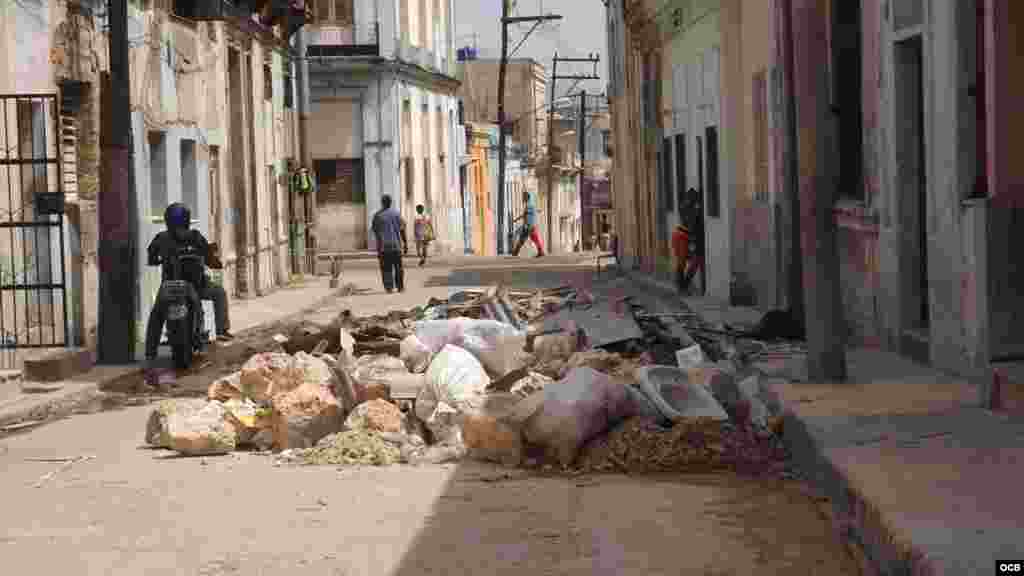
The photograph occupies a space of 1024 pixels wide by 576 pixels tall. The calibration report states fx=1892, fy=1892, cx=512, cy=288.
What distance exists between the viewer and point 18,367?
17609 millimetres

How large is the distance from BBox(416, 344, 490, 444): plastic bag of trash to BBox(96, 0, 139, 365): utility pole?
20.3 feet

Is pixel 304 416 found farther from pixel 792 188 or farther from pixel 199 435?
pixel 792 188

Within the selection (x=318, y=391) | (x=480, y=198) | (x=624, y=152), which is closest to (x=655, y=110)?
(x=624, y=152)

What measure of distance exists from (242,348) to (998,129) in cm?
1042

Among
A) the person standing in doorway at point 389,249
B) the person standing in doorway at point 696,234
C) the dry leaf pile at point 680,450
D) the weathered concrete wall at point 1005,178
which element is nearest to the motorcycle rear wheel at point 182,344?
the dry leaf pile at point 680,450

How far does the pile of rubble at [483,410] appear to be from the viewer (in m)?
10.6

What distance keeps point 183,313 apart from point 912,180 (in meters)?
6.80

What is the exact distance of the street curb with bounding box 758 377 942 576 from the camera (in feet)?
22.0

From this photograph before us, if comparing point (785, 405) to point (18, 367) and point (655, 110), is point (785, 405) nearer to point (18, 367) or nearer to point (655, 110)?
point (18, 367)

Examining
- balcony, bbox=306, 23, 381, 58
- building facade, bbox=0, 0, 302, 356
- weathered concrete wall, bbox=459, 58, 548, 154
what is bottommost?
building facade, bbox=0, 0, 302, 356

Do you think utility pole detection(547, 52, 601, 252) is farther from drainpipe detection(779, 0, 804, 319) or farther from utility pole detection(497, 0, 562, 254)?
drainpipe detection(779, 0, 804, 319)

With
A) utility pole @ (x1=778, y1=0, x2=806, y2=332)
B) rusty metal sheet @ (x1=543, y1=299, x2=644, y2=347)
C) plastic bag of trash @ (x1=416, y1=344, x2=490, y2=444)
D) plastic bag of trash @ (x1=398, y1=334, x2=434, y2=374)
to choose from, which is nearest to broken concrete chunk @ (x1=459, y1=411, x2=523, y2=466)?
Answer: plastic bag of trash @ (x1=416, y1=344, x2=490, y2=444)

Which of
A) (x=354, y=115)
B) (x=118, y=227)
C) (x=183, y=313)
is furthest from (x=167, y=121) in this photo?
(x=354, y=115)

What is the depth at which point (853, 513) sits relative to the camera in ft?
26.6
